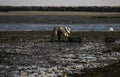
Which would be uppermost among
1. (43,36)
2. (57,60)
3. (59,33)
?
(57,60)

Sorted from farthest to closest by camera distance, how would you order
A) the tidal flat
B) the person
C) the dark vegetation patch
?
the dark vegetation patch → the person → the tidal flat

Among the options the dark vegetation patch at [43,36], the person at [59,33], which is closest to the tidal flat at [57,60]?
the person at [59,33]

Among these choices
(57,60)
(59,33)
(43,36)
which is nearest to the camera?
(57,60)

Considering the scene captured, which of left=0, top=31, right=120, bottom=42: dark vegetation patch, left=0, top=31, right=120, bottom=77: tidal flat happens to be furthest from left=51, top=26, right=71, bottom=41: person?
left=0, top=31, right=120, bottom=77: tidal flat

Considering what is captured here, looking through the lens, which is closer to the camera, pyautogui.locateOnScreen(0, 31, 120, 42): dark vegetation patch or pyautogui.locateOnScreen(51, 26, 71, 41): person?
pyautogui.locateOnScreen(51, 26, 71, 41): person

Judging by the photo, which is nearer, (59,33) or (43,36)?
(59,33)

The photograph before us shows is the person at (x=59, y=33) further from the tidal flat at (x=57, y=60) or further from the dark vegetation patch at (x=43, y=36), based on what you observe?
the tidal flat at (x=57, y=60)

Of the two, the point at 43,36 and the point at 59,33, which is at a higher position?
the point at 59,33

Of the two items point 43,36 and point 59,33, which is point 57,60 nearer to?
point 59,33

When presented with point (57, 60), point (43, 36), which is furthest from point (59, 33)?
point (57, 60)

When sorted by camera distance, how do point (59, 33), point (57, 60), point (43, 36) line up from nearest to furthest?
1. point (57, 60)
2. point (59, 33)
3. point (43, 36)

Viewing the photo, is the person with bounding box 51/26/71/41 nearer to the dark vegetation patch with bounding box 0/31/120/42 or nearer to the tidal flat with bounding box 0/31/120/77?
the dark vegetation patch with bounding box 0/31/120/42

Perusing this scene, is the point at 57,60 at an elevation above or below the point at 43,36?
above

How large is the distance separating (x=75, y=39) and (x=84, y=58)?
1126 centimetres
